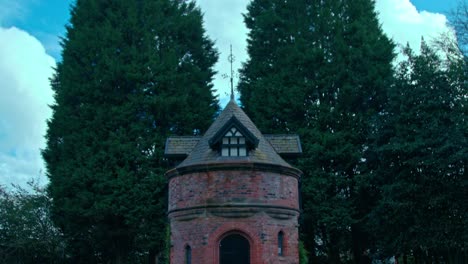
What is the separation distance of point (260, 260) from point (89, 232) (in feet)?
39.1

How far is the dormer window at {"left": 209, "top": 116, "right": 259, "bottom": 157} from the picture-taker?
58.4 feet

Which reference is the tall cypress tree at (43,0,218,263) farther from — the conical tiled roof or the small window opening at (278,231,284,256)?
the small window opening at (278,231,284,256)

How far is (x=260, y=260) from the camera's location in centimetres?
1705

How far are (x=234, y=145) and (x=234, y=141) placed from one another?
15 centimetres

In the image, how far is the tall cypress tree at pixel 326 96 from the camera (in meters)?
24.0

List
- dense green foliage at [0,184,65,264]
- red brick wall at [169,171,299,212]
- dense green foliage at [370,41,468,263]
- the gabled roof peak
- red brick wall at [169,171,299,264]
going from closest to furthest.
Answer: red brick wall at [169,171,299,264] → red brick wall at [169,171,299,212] → the gabled roof peak → dense green foliage at [370,41,468,263] → dense green foliage at [0,184,65,264]

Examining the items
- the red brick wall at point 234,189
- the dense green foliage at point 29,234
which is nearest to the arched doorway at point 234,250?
the red brick wall at point 234,189

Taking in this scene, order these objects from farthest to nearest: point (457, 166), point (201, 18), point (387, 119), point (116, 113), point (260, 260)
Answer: point (201, 18)
point (116, 113)
point (387, 119)
point (457, 166)
point (260, 260)

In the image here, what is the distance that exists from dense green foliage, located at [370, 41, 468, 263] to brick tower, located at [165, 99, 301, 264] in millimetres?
5795

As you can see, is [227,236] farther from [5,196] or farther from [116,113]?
[5,196]

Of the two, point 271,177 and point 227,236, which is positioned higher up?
point 271,177

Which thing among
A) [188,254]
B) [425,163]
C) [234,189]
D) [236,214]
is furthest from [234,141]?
[425,163]

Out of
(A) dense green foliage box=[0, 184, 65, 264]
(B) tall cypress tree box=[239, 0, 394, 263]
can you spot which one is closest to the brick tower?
(B) tall cypress tree box=[239, 0, 394, 263]

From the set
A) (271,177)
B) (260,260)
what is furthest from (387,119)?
(260,260)
